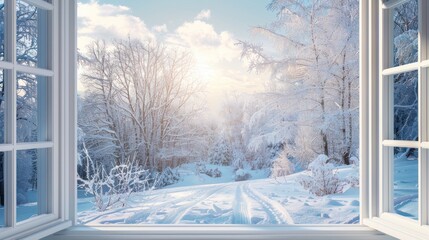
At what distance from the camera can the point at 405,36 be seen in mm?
2023

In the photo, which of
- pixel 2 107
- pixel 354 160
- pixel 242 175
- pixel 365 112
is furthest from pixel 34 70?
pixel 354 160

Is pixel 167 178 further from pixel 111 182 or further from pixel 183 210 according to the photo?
pixel 111 182

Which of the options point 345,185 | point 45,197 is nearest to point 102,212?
point 45,197

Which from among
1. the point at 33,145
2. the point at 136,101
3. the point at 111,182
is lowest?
the point at 111,182

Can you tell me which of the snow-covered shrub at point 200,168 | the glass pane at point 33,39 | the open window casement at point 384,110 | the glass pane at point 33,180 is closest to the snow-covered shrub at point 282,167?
the snow-covered shrub at point 200,168

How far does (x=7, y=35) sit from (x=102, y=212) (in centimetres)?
241

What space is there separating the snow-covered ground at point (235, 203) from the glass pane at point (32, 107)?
199 centimetres

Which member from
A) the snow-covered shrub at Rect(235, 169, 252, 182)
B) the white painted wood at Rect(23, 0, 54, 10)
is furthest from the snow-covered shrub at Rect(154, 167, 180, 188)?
the white painted wood at Rect(23, 0, 54, 10)

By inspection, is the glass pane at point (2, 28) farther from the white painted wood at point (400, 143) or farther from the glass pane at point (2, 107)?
the white painted wood at point (400, 143)

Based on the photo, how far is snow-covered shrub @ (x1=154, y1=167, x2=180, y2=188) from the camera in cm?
381

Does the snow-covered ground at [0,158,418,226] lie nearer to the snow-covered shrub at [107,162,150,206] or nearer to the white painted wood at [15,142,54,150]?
the snow-covered shrub at [107,162,150,206]

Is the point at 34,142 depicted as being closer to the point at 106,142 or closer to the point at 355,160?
the point at 106,142

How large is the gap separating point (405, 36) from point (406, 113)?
0.38 metres

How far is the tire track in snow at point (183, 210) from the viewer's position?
371 centimetres
